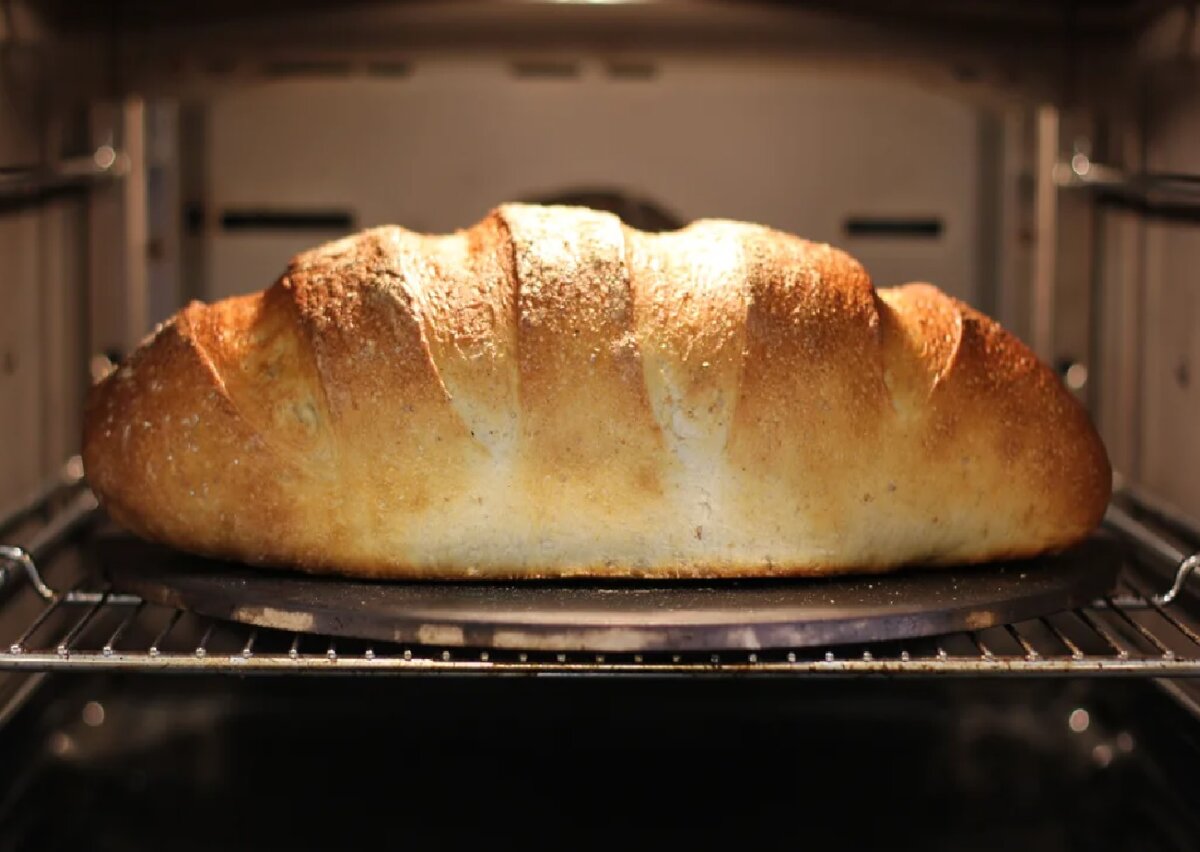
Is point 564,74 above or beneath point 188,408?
above

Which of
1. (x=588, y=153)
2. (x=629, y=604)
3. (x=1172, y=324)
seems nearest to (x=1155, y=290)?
(x=1172, y=324)

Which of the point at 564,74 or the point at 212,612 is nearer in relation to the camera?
the point at 212,612

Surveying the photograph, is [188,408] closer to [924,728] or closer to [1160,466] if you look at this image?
[924,728]

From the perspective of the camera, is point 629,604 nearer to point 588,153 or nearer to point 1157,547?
point 1157,547

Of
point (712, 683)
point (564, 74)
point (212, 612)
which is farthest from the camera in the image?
point (564, 74)

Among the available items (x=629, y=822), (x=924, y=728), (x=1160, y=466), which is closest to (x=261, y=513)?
(x=629, y=822)

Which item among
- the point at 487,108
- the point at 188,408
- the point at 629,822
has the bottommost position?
the point at 629,822
